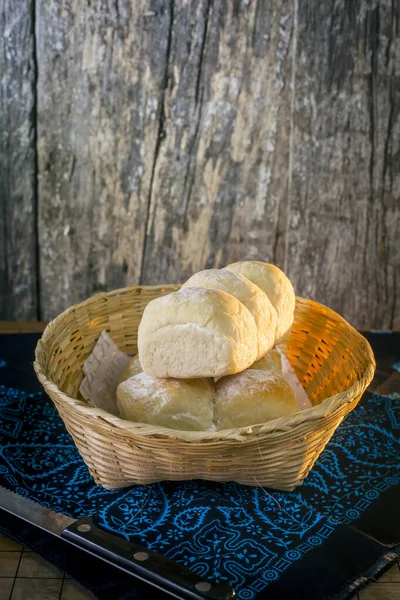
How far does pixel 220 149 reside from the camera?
1.70 m

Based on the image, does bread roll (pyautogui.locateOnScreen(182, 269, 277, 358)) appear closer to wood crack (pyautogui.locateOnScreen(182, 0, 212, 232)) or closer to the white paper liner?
the white paper liner

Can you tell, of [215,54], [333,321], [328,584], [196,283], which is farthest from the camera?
[215,54]

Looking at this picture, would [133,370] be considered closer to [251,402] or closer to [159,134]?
[251,402]

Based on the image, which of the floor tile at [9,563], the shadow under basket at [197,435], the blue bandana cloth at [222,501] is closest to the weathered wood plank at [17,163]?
the shadow under basket at [197,435]

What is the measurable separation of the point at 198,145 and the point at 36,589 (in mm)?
1183

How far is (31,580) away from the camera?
82 centimetres

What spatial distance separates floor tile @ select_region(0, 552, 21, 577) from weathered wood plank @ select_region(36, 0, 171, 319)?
104 centimetres

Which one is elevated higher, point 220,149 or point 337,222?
point 220,149

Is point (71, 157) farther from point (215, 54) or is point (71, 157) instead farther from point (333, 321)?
point (333, 321)

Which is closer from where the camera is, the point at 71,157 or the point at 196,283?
the point at 196,283

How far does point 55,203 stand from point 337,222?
0.76m

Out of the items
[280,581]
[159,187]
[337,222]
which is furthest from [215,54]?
[280,581]

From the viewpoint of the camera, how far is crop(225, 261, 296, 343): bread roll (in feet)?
3.84

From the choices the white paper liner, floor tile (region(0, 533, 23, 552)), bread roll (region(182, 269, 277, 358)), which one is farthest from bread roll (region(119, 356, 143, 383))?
floor tile (region(0, 533, 23, 552))
